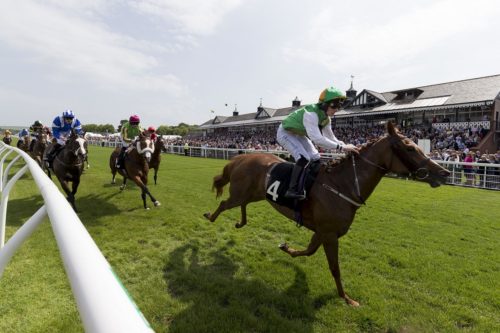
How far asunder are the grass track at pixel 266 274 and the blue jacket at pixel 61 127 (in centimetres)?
197

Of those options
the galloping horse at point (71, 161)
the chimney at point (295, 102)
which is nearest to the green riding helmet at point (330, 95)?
the galloping horse at point (71, 161)

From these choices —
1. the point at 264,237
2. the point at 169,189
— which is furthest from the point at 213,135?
the point at 264,237

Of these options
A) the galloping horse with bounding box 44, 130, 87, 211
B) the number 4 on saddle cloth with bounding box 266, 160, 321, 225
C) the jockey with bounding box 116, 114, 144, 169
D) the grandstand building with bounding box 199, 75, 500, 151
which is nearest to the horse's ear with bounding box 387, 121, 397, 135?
the number 4 on saddle cloth with bounding box 266, 160, 321, 225

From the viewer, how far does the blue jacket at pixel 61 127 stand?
7789 millimetres

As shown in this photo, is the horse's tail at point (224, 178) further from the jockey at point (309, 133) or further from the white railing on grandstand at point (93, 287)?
the white railing on grandstand at point (93, 287)

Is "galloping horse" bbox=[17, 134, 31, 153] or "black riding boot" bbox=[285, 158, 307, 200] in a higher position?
"galloping horse" bbox=[17, 134, 31, 153]

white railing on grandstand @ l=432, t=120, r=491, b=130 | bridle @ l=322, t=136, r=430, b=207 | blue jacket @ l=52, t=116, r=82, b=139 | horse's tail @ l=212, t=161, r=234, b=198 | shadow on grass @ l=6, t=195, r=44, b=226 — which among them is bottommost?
shadow on grass @ l=6, t=195, r=44, b=226

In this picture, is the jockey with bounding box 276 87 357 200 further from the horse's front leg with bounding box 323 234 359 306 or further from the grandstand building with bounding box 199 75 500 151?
the grandstand building with bounding box 199 75 500 151

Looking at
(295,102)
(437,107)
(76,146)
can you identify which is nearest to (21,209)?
(76,146)

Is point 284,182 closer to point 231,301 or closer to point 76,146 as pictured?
point 231,301

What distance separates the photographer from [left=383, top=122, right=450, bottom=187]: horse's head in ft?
11.4

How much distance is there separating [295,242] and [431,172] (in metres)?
2.48

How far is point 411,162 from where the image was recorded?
3.54 meters

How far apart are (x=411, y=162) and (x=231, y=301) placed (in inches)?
101
